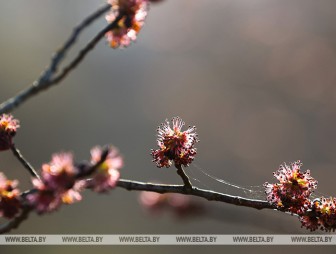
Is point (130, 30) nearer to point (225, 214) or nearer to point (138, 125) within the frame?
point (225, 214)

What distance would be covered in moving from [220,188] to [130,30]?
1158cm

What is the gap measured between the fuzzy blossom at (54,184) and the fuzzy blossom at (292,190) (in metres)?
1.15

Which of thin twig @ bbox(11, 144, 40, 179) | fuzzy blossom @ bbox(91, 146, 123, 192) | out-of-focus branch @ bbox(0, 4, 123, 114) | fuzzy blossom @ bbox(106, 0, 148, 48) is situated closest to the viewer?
out-of-focus branch @ bbox(0, 4, 123, 114)

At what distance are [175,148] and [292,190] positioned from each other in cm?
62

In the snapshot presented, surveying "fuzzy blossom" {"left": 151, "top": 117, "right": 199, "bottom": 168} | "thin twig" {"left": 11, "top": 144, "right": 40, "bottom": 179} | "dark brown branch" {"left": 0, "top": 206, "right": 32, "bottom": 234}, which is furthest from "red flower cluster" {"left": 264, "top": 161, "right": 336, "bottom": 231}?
"dark brown branch" {"left": 0, "top": 206, "right": 32, "bottom": 234}

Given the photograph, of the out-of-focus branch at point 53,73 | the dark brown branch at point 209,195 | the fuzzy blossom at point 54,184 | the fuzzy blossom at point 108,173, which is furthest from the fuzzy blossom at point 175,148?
the out-of-focus branch at point 53,73

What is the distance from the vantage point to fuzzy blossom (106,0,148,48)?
1.93 metres

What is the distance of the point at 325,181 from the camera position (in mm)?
15453

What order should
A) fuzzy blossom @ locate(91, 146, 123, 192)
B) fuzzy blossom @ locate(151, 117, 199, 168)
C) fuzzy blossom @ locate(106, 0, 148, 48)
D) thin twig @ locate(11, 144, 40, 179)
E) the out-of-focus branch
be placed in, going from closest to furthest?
the out-of-focus branch, fuzzy blossom @ locate(91, 146, 123, 192), fuzzy blossom @ locate(106, 0, 148, 48), thin twig @ locate(11, 144, 40, 179), fuzzy blossom @ locate(151, 117, 199, 168)

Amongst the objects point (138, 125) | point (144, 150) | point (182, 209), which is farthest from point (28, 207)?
point (138, 125)

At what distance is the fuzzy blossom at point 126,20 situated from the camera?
6.32 feet

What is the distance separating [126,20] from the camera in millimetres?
2033

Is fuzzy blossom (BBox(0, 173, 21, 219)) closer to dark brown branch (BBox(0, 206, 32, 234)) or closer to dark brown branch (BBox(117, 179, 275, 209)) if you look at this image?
dark brown branch (BBox(0, 206, 32, 234))

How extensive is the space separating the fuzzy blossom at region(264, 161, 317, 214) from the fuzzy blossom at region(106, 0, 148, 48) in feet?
3.31
